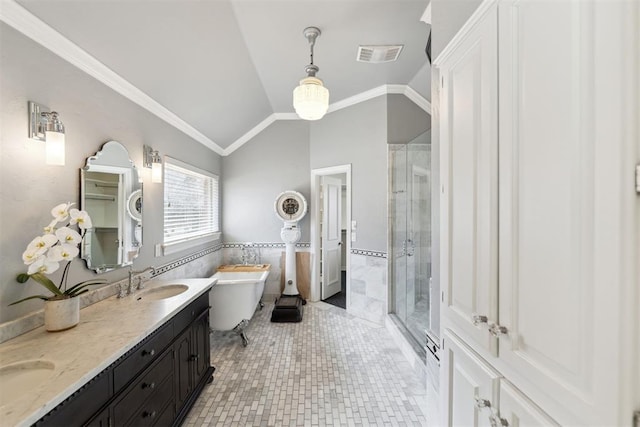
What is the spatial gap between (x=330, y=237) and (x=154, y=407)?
10.6ft

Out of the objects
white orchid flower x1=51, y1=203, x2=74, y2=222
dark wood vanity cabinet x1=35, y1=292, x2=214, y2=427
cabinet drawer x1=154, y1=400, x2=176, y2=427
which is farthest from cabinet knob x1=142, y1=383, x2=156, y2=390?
white orchid flower x1=51, y1=203, x2=74, y2=222

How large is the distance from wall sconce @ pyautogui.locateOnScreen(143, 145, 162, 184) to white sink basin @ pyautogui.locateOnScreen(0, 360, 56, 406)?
169cm

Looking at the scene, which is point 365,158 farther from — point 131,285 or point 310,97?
point 131,285

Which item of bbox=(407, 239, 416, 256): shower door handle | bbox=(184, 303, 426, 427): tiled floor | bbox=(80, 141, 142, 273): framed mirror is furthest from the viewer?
bbox=(407, 239, 416, 256): shower door handle

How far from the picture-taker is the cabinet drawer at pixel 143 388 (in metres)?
1.24

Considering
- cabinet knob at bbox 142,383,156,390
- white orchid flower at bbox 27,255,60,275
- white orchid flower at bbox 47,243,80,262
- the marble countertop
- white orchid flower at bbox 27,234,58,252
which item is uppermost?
white orchid flower at bbox 27,234,58,252

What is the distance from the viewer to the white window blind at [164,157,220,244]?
2.91 meters

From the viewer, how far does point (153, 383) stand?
150 centimetres

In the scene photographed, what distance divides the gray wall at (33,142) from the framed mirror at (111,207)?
0.06m

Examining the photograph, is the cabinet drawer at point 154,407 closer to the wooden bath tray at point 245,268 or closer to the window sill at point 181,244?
the window sill at point 181,244

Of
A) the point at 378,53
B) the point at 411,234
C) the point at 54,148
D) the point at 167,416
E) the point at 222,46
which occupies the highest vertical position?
the point at 378,53

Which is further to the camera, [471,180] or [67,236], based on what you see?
[67,236]

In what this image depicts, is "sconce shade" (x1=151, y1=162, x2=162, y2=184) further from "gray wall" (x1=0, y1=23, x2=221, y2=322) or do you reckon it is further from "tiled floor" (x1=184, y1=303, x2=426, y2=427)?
"tiled floor" (x1=184, y1=303, x2=426, y2=427)

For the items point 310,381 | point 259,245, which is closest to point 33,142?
point 310,381
